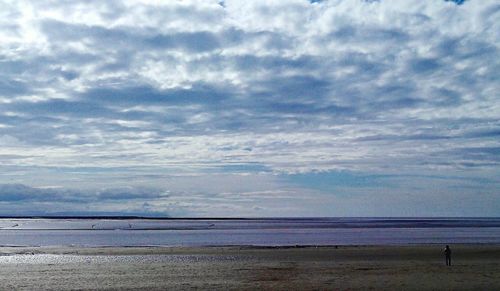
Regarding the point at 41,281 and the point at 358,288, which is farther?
the point at 41,281

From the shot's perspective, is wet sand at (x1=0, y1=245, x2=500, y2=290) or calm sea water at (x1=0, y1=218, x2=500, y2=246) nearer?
wet sand at (x1=0, y1=245, x2=500, y2=290)

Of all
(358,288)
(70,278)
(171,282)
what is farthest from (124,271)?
(358,288)

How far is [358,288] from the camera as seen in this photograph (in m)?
25.2

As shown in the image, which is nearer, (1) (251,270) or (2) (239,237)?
(1) (251,270)

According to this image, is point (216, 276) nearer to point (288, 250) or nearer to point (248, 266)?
point (248, 266)

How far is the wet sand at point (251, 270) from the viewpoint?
1041 inches

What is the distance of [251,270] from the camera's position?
32.8 meters

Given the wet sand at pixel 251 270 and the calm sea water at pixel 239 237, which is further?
the calm sea water at pixel 239 237

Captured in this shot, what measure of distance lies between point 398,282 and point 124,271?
52.1 ft

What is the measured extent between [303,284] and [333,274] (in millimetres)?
4514

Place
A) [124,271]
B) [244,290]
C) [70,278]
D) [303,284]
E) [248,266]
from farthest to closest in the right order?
[248,266]
[124,271]
[70,278]
[303,284]
[244,290]

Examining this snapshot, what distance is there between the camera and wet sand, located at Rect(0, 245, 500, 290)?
26453 mm

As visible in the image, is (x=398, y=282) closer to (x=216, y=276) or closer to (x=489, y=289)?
(x=489, y=289)

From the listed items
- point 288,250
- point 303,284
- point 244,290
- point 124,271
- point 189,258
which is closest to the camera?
point 244,290
